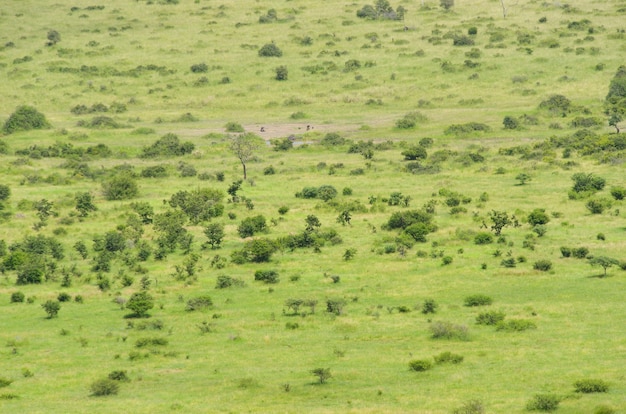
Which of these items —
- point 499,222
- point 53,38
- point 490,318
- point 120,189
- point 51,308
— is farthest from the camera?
point 53,38

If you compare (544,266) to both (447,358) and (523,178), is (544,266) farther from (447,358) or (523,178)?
(523,178)

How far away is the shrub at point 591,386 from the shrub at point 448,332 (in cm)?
1059

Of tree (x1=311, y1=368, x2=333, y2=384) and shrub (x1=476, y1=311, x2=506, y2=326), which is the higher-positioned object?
tree (x1=311, y1=368, x2=333, y2=384)

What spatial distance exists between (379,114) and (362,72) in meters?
20.1

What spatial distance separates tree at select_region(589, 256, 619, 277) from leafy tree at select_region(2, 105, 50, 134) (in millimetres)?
87314

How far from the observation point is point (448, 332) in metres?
51.3

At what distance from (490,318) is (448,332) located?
3737mm

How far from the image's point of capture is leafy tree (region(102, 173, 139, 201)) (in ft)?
311

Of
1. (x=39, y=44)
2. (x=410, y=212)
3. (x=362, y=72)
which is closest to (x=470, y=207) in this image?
(x=410, y=212)

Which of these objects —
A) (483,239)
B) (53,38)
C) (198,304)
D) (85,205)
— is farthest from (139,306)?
(53,38)

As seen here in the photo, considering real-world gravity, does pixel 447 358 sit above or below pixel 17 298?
above

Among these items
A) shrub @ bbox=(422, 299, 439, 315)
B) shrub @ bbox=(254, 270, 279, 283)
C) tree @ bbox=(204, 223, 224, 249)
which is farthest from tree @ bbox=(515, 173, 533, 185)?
shrub @ bbox=(422, 299, 439, 315)

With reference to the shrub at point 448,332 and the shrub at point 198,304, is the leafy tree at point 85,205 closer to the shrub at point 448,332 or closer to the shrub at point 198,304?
the shrub at point 198,304

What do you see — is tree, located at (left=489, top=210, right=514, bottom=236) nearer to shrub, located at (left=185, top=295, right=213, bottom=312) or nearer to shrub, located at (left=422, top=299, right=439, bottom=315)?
shrub, located at (left=422, top=299, right=439, bottom=315)
